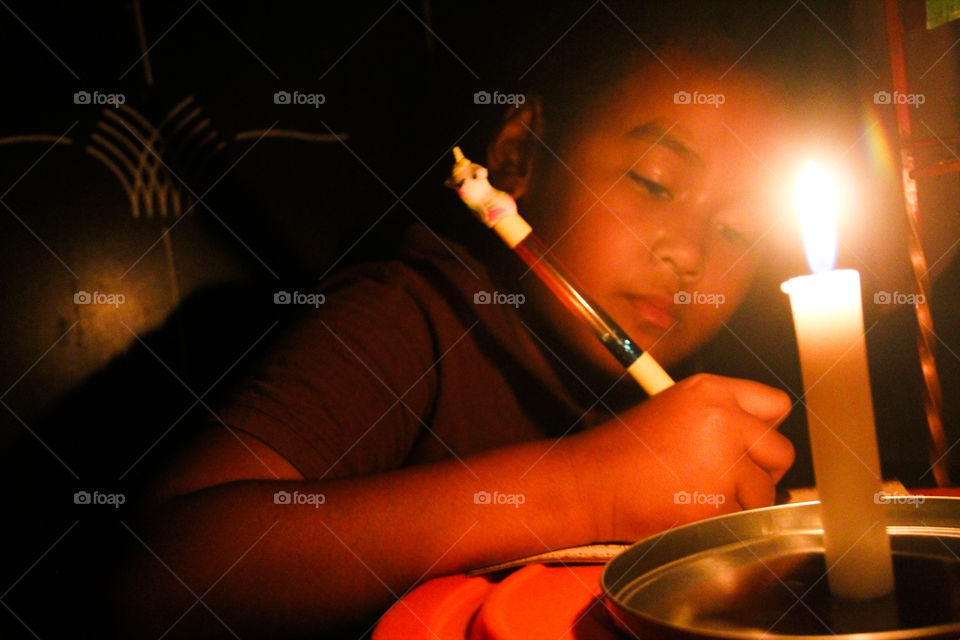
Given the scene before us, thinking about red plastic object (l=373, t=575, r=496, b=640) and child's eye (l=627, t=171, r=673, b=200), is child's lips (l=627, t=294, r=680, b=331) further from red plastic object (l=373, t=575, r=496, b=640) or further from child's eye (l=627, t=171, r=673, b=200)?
red plastic object (l=373, t=575, r=496, b=640)

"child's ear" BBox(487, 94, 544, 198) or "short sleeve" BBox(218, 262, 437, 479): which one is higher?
"child's ear" BBox(487, 94, 544, 198)

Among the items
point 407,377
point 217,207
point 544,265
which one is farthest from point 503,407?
point 217,207

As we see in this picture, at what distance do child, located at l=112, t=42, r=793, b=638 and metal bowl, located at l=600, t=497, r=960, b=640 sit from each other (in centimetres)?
14

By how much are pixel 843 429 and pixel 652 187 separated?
1.92 ft

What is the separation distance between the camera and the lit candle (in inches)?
10.4

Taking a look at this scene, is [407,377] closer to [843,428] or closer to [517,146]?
[517,146]

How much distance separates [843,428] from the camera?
274 mm

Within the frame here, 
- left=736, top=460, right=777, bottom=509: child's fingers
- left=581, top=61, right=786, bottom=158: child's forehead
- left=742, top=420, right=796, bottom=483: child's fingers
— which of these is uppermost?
left=581, top=61, right=786, bottom=158: child's forehead

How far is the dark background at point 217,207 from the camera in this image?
928 millimetres

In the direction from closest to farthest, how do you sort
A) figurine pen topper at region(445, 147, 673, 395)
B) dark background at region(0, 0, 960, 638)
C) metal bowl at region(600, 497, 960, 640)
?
metal bowl at region(600, 497, 960, 640) → figurine pen topper at region(445, 147, 673, 395) → dark background at region(0, 0, 960, 638)

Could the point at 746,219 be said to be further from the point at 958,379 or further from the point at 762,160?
the point at 958,379

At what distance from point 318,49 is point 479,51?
0.33 meters

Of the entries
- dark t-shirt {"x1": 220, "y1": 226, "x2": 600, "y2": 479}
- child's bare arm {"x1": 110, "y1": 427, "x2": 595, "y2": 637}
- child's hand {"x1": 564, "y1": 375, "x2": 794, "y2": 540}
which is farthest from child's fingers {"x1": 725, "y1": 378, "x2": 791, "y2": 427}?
dark t-shirt {"x1": 220, "y1": 226, "x2": 600, "y2": 479}

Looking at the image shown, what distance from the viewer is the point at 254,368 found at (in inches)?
27.3
